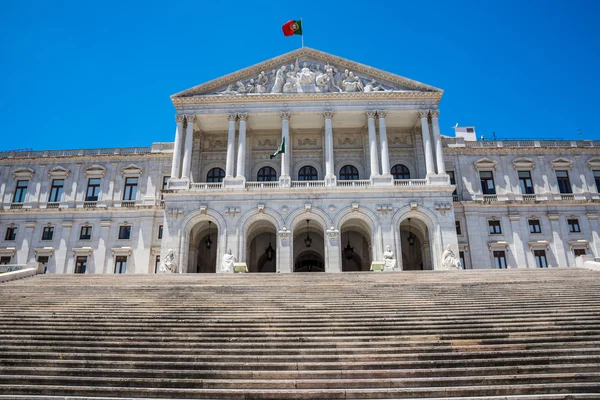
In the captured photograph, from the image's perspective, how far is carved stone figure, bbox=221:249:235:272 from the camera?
32156 mm

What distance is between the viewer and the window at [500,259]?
39.8 metres

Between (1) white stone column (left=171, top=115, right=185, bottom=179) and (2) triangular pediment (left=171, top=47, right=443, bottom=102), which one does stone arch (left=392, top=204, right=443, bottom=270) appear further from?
(1) white stone column (left=171, top=115, right=185, bottom=179)

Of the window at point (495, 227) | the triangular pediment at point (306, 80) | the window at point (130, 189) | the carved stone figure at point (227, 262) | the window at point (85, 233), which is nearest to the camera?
the carved stone figure at point (227, 262)

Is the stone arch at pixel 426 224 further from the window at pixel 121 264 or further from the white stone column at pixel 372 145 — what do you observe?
the window at pixel 121 264

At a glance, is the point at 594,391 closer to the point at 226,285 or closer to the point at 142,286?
the point at 226,285

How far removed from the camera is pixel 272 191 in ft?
119

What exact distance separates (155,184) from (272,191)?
13046 mm

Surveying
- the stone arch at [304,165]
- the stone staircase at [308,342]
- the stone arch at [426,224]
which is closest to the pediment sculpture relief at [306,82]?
the stone arch at [304,165]

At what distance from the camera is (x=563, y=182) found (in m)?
43.0

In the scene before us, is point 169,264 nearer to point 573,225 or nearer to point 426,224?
point 426,224

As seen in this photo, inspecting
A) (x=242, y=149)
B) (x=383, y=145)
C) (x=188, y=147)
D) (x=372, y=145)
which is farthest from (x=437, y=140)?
(x=188, y=147)

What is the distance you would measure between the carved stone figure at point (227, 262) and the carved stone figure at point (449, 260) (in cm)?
1402

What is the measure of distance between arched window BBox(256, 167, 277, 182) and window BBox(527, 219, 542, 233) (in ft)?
71.0

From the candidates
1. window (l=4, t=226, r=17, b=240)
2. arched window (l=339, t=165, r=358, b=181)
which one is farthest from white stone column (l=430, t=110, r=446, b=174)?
window (l=4, t=226, r=17, b=240)
